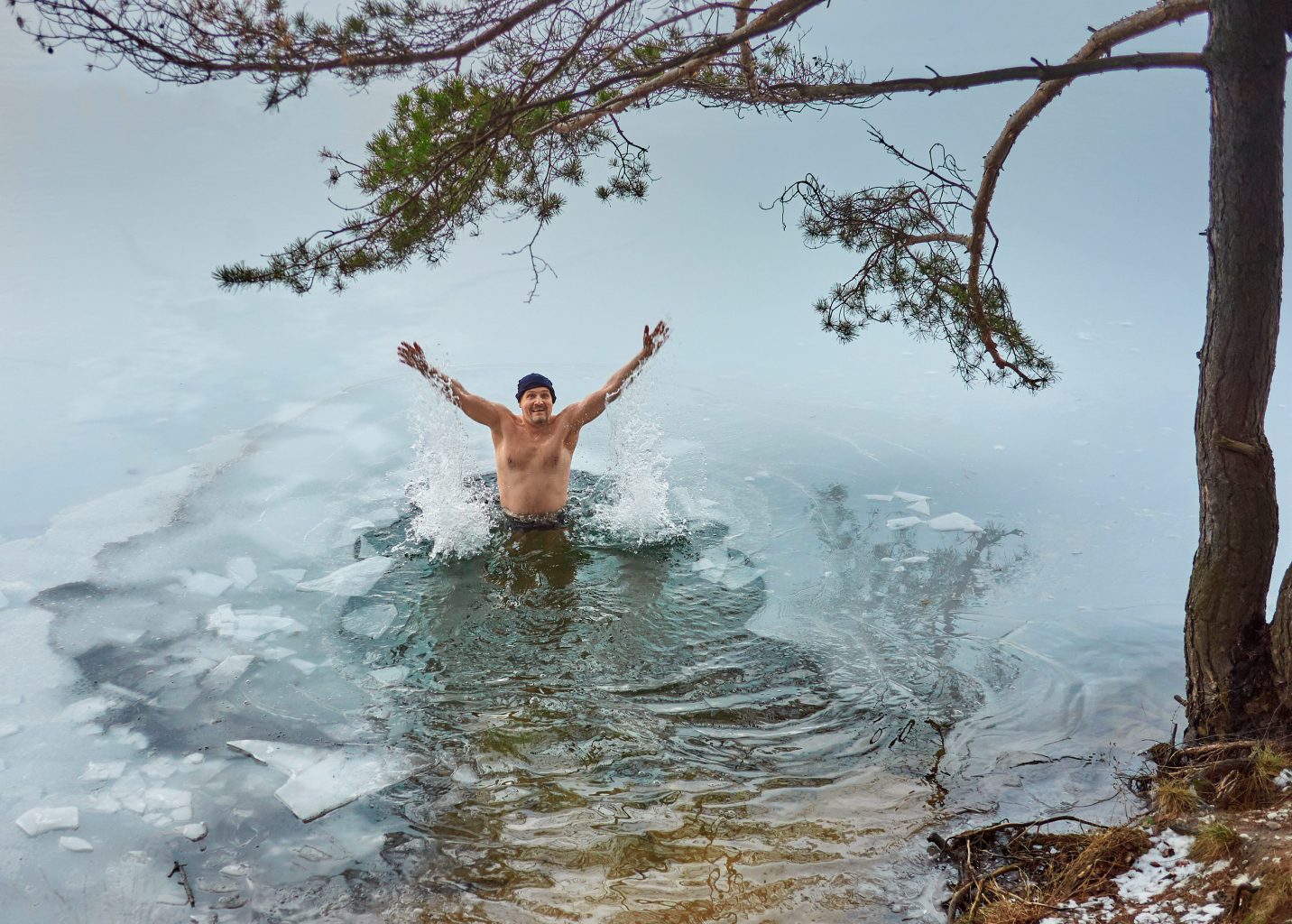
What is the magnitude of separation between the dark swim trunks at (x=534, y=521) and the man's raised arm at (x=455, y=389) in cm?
52

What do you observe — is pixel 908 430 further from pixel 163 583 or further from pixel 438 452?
pixel 163 583

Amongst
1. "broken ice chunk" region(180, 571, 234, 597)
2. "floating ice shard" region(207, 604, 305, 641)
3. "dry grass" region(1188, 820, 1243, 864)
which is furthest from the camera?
"broken ice chunk" region(180, 571, 234, 597)

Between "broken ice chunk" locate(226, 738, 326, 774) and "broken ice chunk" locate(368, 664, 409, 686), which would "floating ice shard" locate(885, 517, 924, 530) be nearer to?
"broken ice chunk" locate(368, 664, 409, 686)

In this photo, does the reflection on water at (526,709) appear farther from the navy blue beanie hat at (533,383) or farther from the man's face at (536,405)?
the navy blue beanie hat at (533,383)

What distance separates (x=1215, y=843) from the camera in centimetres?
276

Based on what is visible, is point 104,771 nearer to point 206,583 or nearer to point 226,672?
point 226,672

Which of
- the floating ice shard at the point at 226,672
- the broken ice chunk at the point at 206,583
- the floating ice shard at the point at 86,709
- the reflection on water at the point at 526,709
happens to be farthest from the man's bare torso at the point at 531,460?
the floating ice shard at the point at 86,709

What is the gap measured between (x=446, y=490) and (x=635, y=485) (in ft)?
3.60

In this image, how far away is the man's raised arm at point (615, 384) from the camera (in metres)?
5.41

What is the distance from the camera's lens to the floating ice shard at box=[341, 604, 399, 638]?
457 cm

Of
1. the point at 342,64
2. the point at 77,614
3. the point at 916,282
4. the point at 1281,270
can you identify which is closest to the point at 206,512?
the point at 77,614

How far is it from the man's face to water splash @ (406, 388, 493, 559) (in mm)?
401

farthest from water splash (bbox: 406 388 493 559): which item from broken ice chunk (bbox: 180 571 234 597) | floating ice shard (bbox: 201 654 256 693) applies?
floating ice shard (bbox: 201 654 256 693)

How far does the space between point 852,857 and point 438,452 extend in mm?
3652
